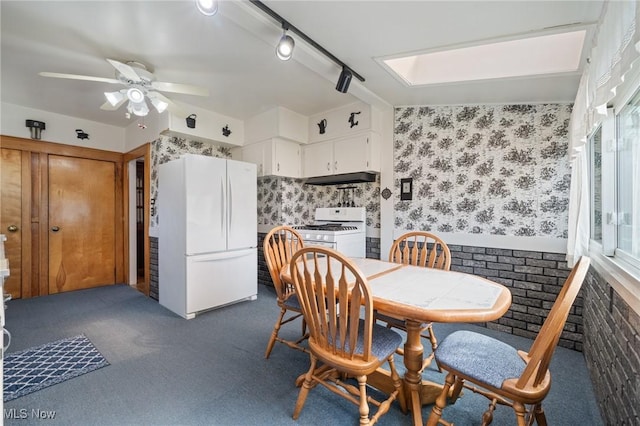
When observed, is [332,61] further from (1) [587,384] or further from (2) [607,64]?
(1) [587,384]

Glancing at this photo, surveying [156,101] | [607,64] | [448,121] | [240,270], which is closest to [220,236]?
[240,270]

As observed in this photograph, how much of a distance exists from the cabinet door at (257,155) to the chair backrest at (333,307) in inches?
109

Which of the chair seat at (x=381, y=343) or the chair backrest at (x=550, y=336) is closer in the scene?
the chair backrest at (x=550, y=336)

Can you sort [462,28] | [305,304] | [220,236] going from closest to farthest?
1. [305,304]
2. [462,28]
3. [220,236]

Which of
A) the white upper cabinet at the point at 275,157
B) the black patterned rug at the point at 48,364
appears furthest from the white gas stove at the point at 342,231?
the black patterned rug at the point at 48,364

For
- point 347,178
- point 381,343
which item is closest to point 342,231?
point 347,178

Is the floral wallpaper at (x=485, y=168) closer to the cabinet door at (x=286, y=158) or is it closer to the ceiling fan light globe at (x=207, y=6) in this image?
the cabinet door at (x=286, y=158)

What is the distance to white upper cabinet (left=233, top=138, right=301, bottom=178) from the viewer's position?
12.8ft

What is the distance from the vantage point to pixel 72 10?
1888mm

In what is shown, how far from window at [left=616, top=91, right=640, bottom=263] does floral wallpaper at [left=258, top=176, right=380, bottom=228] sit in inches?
92.2

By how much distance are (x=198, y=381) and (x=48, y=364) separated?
122cm

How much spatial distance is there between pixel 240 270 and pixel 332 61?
2483 mm

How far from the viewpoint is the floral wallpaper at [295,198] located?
394cm

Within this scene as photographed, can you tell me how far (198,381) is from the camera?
1920 mm
